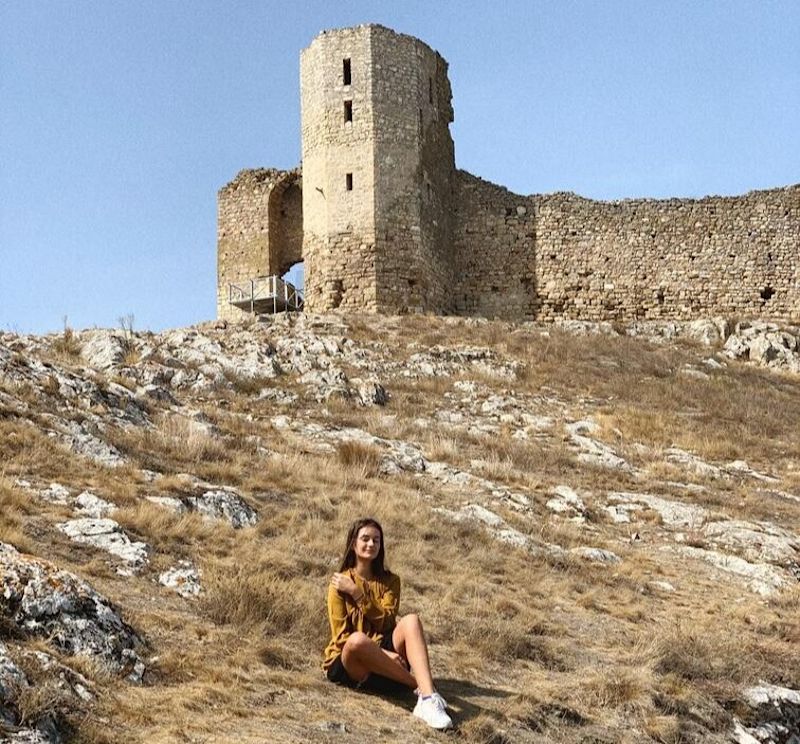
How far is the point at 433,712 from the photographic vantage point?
Result: 18.4 ft

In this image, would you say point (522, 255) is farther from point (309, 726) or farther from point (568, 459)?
point (309, 726)

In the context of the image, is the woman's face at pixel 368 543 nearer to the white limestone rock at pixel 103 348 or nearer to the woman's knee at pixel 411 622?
the woman's knee at pixel 411 622

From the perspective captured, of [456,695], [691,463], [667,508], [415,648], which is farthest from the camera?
[691,463]

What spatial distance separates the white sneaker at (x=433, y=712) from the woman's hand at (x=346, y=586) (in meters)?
0.76

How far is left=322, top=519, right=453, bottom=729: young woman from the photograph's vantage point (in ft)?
19.1

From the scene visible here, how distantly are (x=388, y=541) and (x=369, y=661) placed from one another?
338 cm

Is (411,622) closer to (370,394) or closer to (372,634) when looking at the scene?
(372,634)

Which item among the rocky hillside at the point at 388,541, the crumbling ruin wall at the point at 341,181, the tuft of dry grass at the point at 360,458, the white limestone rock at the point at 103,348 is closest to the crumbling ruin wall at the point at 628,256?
the crumbling ruin wall at the point at 341,181

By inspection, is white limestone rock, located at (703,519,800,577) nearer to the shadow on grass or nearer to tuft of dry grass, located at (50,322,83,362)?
the shadow on grass

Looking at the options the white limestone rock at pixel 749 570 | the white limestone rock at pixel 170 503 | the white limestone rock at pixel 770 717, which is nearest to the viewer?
the white limestone rock at pixel 770 717

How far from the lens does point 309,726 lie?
5371 millimetres

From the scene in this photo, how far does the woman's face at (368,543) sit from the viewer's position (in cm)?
640

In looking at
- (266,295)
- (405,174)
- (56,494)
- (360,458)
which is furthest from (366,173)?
(56,494)

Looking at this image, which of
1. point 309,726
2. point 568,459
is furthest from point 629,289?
point 309,726
